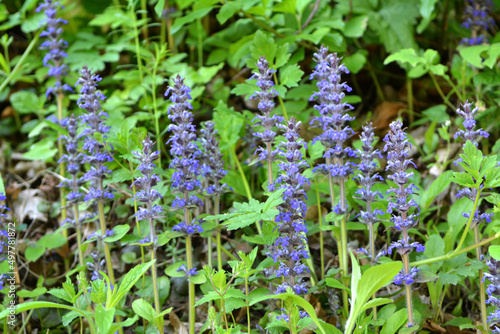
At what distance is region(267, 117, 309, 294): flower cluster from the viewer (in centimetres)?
208

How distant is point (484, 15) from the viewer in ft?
11.8

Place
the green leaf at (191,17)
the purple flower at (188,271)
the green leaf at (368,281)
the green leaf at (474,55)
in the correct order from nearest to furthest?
the green leaf at (368,281), the purple flower at (188,271), the green leaf at (474,55), the green leaf at (191,17)

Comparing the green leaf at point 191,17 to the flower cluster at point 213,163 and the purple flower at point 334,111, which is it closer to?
the flower cluster at point 213,163

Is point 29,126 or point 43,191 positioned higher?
point 29,126

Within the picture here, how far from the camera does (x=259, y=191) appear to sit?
10.4 feet

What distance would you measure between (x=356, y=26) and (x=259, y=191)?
55.8 inches

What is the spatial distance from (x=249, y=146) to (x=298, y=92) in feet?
1.59

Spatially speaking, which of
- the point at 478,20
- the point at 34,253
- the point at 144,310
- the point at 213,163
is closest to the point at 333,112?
the point at 213,163

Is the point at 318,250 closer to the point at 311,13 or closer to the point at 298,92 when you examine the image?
the point at 298,92

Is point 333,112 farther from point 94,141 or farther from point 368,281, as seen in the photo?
point 94,141

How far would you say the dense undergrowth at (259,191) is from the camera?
209cm

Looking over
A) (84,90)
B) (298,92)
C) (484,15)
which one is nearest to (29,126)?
(84,90)

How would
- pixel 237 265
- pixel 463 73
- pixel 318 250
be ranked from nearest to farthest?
1. pixel 237 265
2. pixel 318 250
3. pixel 463 73

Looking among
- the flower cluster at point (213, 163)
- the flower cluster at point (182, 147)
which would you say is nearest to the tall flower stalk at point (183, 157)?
the flower cluster at point (182, 147)
